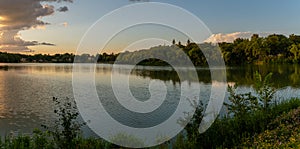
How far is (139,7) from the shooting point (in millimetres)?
7363

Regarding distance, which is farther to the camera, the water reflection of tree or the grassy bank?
the water reflection of tree

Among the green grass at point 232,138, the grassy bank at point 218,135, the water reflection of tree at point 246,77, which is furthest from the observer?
the water reflection of tree at point 246,77

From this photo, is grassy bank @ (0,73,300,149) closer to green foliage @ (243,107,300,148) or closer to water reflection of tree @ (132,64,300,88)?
green foliage @ (243,107,300,148)

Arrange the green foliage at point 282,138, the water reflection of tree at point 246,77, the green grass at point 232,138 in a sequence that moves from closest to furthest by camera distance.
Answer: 1. the green foliage at point 282,138
2. the green grass at point 232,138
3. the water reflection of tree at point 246,77

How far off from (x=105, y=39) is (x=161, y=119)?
860 cm

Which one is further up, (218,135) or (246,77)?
(246,77)

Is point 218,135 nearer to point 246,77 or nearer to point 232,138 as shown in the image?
point 232,138

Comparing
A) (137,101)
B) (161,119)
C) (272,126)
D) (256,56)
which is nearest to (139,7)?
(272,126)

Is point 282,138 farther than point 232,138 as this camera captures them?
No

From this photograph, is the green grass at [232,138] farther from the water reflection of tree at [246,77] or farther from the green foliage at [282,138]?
the water reflection of tree at [246,77]

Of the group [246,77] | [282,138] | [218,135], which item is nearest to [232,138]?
[218,135]

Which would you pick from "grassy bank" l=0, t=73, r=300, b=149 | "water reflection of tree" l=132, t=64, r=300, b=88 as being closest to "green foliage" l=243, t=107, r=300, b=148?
"grassy bank" l=0, t=73, r=300, b=149

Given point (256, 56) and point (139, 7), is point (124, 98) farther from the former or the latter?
point (256, 56)

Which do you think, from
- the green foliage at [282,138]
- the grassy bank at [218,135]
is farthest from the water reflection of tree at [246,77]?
the green foliage at [282,138]
